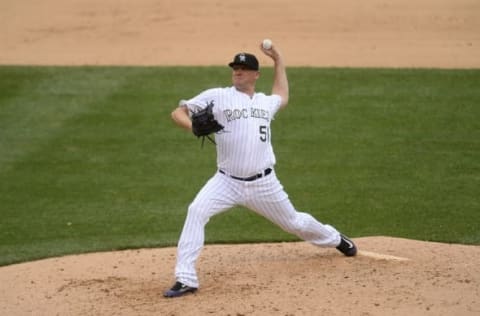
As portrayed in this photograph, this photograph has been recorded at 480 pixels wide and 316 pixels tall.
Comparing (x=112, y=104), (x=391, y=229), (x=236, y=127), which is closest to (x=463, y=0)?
(x=112, y=104)

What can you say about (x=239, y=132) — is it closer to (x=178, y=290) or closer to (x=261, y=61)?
(x=178, y=290)

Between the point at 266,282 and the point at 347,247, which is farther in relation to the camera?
the point at 347,247

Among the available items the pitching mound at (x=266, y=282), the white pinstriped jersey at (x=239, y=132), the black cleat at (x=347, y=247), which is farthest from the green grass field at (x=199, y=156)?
the white pinstriped jersey at (x=239, y=132)

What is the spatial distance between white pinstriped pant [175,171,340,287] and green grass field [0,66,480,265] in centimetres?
148

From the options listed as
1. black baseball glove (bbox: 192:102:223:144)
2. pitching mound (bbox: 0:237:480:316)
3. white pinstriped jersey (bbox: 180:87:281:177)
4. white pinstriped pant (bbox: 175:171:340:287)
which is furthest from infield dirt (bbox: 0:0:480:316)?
black baseball glove (bbox: 192:102:223:144)

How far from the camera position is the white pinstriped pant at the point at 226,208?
7777mm

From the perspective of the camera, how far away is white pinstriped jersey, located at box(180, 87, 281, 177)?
26.0 feet

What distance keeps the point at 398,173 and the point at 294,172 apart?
116 cm

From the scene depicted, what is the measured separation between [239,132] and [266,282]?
1177mm

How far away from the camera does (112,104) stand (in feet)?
45.2

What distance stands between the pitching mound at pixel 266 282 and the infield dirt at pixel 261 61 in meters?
0.01

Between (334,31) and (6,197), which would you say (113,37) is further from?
(6,197)

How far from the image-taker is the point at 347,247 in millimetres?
8531

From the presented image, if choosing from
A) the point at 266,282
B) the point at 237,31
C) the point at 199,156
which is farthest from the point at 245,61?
the point at 237,31
